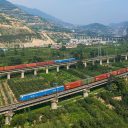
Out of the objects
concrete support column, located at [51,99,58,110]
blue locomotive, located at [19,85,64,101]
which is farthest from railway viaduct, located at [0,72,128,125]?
blue locomotive, located at [19,85,64,101]

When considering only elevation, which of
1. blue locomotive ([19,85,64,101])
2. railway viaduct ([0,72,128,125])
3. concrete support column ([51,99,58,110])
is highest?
blue locomotive ([19,85,64,101])

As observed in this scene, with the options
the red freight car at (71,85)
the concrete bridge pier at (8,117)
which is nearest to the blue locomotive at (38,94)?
the red freight car at (71,85)

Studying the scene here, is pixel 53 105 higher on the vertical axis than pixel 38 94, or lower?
lower

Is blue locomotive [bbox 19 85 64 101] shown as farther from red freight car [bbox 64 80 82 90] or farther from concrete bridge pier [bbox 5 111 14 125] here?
concrete bridge pier [bbox 5 111 14 125]

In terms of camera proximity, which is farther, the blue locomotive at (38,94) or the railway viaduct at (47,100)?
the blue locomotive at (38,94)

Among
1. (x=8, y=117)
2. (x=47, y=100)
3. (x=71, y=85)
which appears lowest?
(x=8, y=117)

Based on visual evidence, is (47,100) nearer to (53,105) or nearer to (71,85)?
(53,105)

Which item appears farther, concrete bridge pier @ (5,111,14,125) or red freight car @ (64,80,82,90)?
red freight car @ (64,80,82,90)

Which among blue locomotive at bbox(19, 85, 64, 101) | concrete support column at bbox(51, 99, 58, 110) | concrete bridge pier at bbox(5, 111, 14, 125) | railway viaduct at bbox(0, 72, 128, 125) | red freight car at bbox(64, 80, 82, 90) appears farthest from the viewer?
red freight car at bbox(64, 80, 82, 90)

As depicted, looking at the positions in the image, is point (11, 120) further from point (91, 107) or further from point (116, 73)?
point (116, 73)

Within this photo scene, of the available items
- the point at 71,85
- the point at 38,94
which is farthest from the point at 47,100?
the point at 71,85

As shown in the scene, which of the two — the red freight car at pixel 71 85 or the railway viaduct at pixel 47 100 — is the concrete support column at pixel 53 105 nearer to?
the railway viaduct at pixel 47 100

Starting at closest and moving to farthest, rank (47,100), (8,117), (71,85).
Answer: (8,117), (47,100), (71,85)
